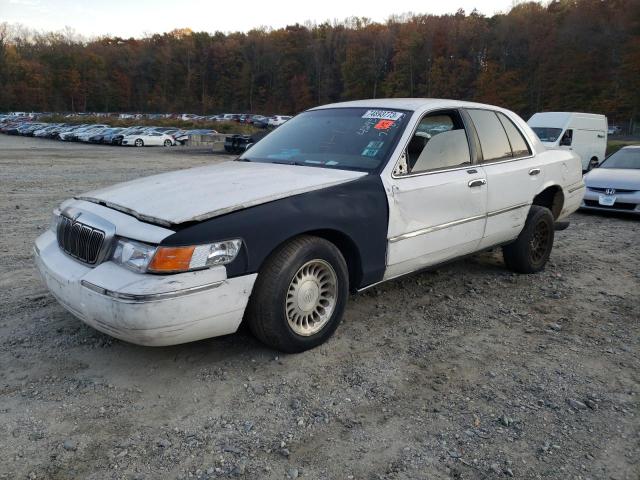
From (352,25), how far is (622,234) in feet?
424

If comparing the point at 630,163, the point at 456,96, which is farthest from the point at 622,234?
the point at 456,96

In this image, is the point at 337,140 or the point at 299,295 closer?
the point at 299,295

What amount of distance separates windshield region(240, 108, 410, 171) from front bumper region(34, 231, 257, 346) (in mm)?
1347

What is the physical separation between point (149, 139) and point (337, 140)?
115 feet

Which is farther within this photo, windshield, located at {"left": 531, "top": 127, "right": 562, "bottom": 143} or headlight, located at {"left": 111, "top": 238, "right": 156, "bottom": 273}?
windshield, located at {"left": 531, "top": 127, "right": 562, "bottom": 143}

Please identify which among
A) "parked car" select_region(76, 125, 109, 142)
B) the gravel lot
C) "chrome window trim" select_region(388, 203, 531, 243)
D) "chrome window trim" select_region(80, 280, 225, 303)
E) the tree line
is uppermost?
the tree line

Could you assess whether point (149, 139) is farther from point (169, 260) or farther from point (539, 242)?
point (169, 260)

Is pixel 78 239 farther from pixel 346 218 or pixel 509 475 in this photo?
pixel 509 475

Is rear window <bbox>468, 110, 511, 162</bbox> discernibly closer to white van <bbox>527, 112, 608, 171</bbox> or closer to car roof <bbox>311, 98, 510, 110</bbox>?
car roof <bbox>311, 98, 510, 110</bbox>

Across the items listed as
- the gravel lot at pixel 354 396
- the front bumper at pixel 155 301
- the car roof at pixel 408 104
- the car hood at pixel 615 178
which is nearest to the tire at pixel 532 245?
the gravel lot at pixel 354 396

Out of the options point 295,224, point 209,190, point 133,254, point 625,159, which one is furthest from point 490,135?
point 625,159

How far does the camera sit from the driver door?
382cm

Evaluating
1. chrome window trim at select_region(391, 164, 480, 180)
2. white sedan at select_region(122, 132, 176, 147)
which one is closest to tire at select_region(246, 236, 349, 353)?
chrome window trim at select_region(391, 164, 480, 180)

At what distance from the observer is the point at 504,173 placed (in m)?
4.70
